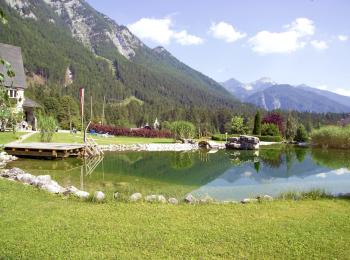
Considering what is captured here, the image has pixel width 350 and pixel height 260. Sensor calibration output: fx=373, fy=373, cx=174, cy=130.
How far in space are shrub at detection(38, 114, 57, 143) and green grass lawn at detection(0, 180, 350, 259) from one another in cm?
2136

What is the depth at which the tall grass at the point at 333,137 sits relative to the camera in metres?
46.6

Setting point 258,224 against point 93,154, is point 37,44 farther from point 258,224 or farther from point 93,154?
point 258,224

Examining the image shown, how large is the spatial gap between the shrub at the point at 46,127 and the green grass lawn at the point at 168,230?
2136 centimetres

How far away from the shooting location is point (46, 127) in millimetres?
32438

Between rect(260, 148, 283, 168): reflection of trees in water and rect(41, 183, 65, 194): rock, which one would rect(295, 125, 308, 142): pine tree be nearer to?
rect(260, 148, 283, 168): reflection of trees in water

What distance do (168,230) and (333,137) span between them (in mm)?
44989

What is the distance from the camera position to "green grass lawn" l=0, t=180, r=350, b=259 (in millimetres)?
7383

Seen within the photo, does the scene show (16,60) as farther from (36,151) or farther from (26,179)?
(26,179)

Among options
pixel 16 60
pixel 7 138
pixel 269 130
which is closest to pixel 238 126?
pixel 269 130

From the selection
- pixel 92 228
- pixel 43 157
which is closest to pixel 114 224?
pixel 92 228

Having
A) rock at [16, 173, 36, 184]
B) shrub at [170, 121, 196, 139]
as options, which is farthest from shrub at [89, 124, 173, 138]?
rock at [16, 173, 36, 184]

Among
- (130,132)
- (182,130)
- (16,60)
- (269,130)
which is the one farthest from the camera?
(269,130)

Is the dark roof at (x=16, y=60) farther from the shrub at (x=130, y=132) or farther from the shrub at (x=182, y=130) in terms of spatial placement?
the shrub at (x=182, y=130)

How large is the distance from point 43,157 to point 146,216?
1962 centimetres
